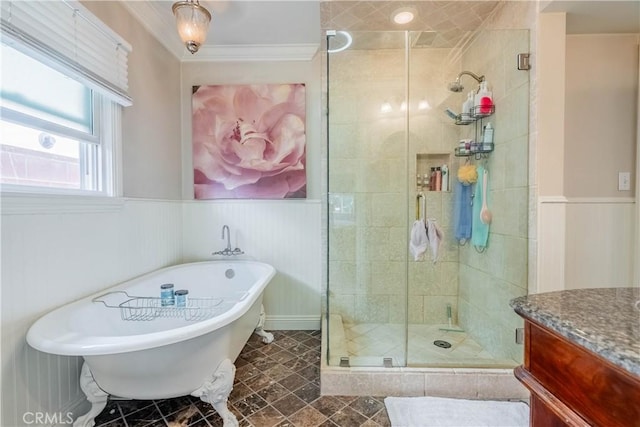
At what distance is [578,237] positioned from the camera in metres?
1.86

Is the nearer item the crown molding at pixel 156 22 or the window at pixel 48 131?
the window at pixel 48 131

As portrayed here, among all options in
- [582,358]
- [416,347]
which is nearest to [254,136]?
[416,347]

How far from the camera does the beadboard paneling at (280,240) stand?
279cm

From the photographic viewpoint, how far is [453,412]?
1593 millimetres

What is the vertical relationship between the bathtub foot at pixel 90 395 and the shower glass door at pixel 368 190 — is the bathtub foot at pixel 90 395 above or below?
below

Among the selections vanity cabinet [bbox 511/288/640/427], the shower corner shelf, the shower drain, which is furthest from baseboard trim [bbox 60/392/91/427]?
the shower corner shelf

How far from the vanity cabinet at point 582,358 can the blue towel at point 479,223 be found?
4.80 ft

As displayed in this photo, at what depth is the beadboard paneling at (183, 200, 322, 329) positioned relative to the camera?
2.79 meters

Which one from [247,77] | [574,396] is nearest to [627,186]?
[574,396]

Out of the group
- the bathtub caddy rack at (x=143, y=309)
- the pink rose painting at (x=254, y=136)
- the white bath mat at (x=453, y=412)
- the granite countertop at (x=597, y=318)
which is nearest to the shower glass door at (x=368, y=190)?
the pink rose painting at (x=254, y=136)

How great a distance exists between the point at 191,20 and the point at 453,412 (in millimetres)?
2697

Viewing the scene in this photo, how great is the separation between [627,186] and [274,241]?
2.58 meters

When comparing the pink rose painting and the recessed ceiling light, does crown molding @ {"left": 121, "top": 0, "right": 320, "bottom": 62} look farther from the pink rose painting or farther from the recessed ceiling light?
the recessed ceiling light

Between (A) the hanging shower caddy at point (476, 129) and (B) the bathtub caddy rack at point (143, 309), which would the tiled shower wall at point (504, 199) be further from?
Result: (B) the bathtub caddy rack at point (143, 309)
